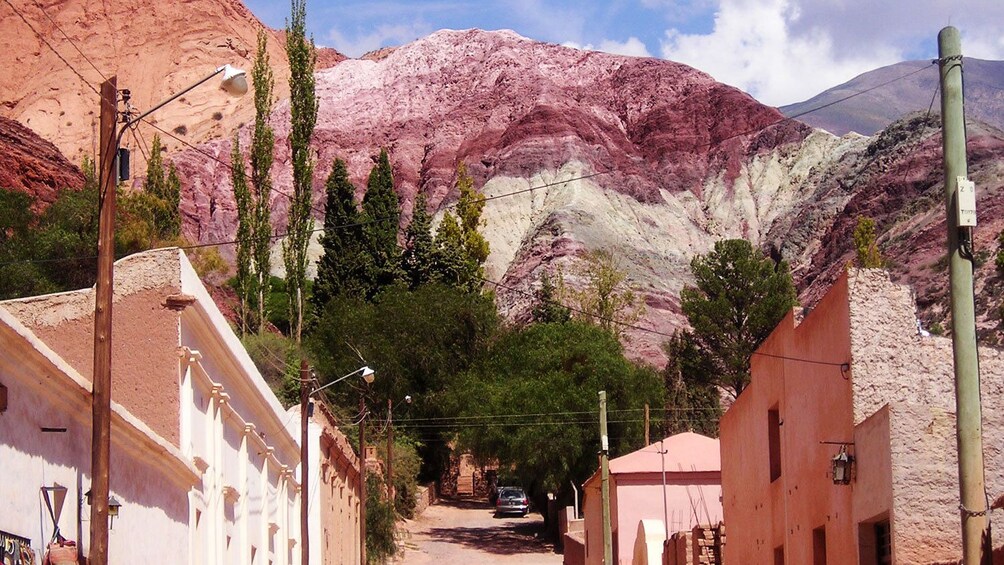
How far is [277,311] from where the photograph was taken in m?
89.9

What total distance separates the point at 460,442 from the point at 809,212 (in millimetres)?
74391

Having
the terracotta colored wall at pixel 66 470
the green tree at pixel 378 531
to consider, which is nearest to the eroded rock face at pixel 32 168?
the green tree at pixel 378 531

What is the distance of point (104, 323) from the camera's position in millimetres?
14969

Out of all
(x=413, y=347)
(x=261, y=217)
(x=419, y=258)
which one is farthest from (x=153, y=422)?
(x=419, y=258)

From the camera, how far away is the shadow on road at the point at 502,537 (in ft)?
179

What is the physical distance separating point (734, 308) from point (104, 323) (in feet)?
199

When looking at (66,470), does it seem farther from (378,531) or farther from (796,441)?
(378,531)

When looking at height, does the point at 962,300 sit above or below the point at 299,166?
below

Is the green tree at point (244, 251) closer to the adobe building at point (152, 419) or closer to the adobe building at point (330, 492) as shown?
the adobe building at point (330, 492)

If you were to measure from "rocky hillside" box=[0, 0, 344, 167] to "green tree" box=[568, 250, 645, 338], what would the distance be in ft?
247

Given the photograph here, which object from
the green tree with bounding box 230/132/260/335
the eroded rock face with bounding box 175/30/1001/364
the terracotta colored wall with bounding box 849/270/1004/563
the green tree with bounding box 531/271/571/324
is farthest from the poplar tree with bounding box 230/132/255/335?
the terracotta colored wall with bounding box 849/270/1004/563

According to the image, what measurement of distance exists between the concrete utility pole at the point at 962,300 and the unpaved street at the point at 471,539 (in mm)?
38064

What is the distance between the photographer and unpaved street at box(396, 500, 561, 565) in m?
50.9

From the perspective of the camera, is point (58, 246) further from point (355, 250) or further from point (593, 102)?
point (593, 102)
